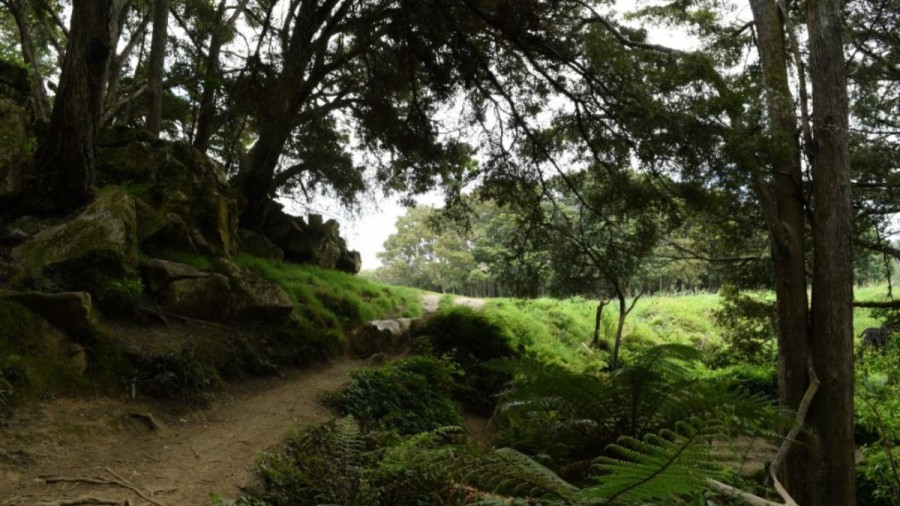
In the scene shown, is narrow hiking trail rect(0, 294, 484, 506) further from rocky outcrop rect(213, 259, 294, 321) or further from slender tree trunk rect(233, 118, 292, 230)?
slender tree trunk rect(233, 118, 292, 230)

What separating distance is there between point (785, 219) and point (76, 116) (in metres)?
7.83

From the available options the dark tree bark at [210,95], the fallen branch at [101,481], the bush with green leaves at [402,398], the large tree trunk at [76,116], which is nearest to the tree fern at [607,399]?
the bush with green leaves at [402,398]

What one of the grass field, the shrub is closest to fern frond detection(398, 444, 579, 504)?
the shrub

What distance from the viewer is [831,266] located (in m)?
5.23

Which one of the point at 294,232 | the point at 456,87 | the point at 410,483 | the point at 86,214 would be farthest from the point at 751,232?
the point at 294,232

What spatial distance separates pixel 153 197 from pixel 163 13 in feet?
12.2

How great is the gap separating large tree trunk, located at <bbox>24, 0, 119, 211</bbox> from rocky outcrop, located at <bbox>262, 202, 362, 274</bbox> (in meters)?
6.41

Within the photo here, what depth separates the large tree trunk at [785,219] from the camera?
5316 mm

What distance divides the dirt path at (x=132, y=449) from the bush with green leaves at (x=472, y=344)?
3352mm

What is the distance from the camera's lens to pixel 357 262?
1653 centimetres

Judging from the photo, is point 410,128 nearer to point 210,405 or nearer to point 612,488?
point 210,405

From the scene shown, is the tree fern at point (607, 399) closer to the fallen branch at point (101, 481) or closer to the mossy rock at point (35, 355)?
the fallen branch at point (101, 481)

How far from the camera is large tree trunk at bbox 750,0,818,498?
5316mm

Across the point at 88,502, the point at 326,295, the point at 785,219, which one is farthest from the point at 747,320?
the point at 88,502
